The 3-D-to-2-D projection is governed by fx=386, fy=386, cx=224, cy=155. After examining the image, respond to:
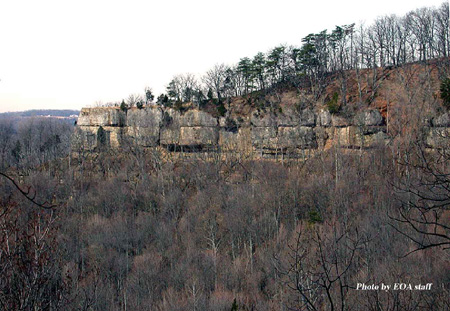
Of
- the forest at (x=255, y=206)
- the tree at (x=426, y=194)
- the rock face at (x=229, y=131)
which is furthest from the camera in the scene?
the rock face at (x=229, y=131)

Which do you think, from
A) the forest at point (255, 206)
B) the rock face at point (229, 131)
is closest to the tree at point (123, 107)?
the rock face at point (229, 131)

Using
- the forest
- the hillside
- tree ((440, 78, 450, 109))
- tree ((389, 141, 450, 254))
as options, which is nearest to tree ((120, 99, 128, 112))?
the hillside

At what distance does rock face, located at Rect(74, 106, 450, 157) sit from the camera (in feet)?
129

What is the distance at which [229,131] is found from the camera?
1788 inches

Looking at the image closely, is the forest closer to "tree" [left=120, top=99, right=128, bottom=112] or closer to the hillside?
the hillside

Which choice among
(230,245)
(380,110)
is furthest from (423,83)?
(230,245)

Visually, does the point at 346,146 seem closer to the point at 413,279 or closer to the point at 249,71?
the point at 249,71

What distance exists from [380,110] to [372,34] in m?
16.6

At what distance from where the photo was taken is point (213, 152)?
140 feet

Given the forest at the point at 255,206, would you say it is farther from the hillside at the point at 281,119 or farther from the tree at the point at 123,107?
the tree at the point at 123,107

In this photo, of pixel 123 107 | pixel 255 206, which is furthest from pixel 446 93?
pixel 123 107

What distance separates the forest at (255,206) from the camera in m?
15.4

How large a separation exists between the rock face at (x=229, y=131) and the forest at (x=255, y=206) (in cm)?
138

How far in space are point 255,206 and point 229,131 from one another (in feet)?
51.4
